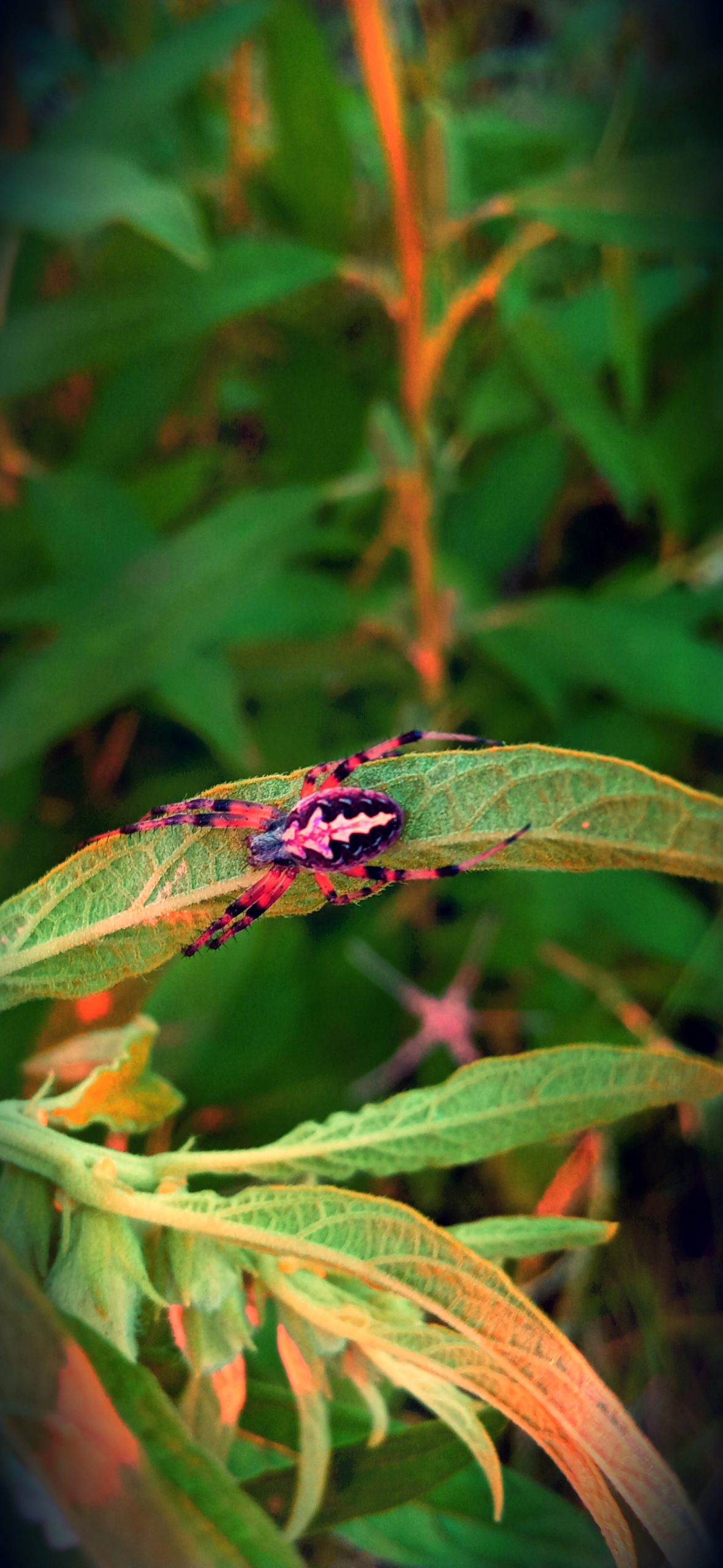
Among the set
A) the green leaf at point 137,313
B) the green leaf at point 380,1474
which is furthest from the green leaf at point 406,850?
the green leaf at point 137,313

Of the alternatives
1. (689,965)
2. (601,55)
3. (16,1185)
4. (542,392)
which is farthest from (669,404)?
(16,1185)

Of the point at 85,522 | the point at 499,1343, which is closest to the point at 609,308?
the point at 85,522

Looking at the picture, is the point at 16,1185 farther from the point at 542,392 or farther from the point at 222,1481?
the point at 542,392

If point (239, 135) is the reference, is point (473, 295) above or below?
below

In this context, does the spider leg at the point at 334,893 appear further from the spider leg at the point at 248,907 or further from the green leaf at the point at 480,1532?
the green leaf at the point at 480,1532

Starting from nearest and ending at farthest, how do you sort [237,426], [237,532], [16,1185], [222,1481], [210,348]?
[222,1481]
[16,1185]
[237,532]
[210,348]
[237,426]

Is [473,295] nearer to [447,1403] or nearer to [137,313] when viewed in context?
[137,313]

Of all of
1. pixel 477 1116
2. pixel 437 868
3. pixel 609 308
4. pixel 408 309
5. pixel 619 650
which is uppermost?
pixel 609 308
